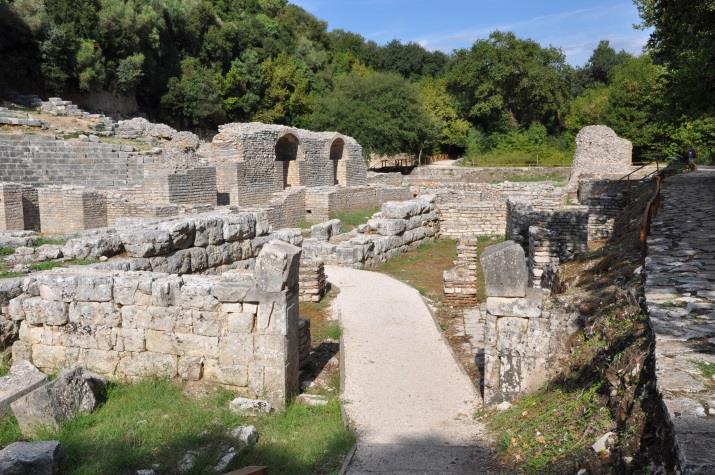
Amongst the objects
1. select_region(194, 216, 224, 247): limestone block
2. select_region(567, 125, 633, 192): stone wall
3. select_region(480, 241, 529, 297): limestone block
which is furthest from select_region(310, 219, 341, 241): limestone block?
select_region(567, 125, 633, 192): stone wall

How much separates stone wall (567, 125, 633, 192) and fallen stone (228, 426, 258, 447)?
24329 mm

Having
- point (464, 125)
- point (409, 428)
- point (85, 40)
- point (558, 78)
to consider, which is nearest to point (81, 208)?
point (409, 428)

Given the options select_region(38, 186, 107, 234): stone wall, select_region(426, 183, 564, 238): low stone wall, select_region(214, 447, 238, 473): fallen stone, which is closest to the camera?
select_region(214, 447, 238, 473): fallen stone

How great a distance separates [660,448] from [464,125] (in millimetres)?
44280

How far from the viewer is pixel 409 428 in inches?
223

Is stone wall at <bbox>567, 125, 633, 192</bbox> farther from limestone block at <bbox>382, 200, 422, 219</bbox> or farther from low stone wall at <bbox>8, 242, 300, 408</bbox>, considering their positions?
low stone wall at <bbox>8, 242, 300, 408</bbox>

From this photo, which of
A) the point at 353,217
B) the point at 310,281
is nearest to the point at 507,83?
the point at 353,217

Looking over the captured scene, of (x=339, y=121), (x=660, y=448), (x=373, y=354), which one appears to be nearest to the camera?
(x=660, y=448)

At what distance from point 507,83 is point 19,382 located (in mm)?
44676

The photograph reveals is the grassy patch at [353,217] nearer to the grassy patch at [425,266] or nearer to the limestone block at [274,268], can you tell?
the grassy patch at [425,266]

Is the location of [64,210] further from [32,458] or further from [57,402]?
[32,458]

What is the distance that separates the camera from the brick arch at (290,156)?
25625 millimetres

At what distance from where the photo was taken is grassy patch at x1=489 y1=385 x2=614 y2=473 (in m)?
4.19

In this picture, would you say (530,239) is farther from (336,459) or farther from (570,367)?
(336,459)
